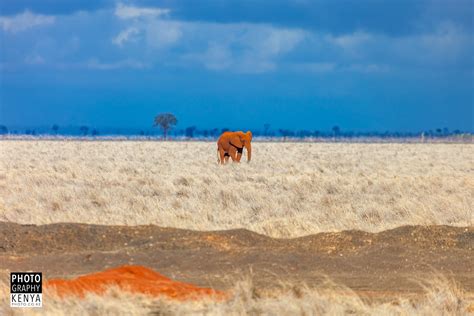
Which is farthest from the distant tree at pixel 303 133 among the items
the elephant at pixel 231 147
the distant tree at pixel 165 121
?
the elephant at pixel 231 147

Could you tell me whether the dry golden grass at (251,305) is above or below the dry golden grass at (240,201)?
below

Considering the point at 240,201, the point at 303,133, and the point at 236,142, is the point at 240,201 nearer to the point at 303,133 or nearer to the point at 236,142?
the point at 236,142

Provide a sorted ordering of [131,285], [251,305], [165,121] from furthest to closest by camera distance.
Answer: [165,121] < [131,285] < [251,305]

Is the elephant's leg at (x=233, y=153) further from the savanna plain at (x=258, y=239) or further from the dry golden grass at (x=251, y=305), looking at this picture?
the dry golden grass at (x=251, y=305)

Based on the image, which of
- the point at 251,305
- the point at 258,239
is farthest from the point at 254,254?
the point at 251,305

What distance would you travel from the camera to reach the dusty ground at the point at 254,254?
39.5 feet

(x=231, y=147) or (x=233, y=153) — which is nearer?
(x=233, y=153)

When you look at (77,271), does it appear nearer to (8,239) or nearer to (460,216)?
(8,239)

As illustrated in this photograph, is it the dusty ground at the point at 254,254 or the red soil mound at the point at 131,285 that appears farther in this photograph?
the dusty ground at the point at 254,254

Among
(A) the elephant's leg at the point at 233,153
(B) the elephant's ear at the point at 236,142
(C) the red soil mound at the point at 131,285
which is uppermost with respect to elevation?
(B) the elephant's ear at the point at 236,142

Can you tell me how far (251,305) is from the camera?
927 cm

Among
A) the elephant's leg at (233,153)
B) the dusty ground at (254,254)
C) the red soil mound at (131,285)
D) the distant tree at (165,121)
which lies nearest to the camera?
the red soil mound at (131,285)

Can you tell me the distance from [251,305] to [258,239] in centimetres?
587

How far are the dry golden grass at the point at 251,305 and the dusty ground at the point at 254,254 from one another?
3.51ft
